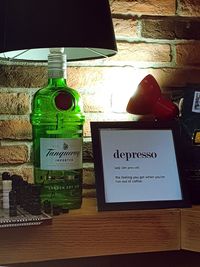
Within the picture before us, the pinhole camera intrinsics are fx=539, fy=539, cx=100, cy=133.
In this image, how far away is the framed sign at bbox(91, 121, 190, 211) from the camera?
122 centimetres

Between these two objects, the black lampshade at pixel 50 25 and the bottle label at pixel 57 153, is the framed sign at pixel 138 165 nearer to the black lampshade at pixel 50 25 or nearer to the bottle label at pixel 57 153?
the bottle label at pixel 57 153

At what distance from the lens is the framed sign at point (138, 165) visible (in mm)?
1225

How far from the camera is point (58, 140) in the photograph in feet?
3.95

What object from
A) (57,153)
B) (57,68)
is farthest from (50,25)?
(57,153)

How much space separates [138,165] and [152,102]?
0.61ft

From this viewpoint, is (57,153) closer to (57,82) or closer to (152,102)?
(57,82)

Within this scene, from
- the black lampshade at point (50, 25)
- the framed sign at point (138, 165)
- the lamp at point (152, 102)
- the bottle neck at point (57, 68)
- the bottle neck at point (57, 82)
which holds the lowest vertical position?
the framed sign at point (138, 165)

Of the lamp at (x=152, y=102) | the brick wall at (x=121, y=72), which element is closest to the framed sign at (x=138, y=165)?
the lamp at (x=152, y=102)

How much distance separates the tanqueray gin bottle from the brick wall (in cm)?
16

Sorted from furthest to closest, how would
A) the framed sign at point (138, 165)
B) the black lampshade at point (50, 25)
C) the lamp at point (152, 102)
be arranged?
the lamp at point (152, 102), the framed sign at point (138, 165), the black lampshade at point (50, 25)

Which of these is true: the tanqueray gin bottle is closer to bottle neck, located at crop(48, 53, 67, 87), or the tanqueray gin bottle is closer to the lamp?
bottle neck, located at crop(48, 53, 67, 87)

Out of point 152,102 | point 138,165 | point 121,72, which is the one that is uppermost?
point 121,72

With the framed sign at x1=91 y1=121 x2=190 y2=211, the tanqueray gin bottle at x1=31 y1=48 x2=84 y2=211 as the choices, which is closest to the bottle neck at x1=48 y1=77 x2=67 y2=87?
the tanqueray gin bottle at x1=31 y1=48 x2=84 y2=211

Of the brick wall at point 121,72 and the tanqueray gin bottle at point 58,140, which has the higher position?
the brick wall at point 121,72
